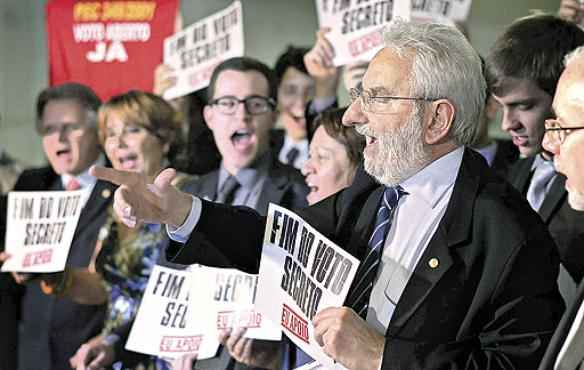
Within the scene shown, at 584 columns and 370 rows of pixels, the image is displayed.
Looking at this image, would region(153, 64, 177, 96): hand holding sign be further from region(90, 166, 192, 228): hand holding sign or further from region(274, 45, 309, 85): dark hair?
region(90, 166, 192, 228): hand holding sign

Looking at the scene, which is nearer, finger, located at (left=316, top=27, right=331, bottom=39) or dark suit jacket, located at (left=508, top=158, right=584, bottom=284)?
dark suit jacket, located at (left=508, top=158, right=584, bottom=284)

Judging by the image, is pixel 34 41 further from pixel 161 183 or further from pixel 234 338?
pixel 161 183

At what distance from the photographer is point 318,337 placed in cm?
260

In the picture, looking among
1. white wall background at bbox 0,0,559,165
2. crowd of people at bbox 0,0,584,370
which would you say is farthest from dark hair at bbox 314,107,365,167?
white wall background at bbox 0,0,559,165

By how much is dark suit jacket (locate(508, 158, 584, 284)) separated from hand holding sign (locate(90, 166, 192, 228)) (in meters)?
1.20

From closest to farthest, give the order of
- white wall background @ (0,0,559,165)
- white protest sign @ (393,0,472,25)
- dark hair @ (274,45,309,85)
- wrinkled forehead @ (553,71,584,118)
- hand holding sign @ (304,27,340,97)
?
wrinkled forehead @ (553,71,584,118)
white protest sign @ (393,0,472,25)
hand holding sign @ (304,27,340,97)
dark hair @ (274,45,309,85)
white wall background @ (0,0,559,165)

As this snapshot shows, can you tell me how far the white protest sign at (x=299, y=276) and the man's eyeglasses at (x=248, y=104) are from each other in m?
1.41

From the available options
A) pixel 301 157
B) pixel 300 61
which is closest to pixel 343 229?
pixel 301 157

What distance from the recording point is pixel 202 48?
5098mm

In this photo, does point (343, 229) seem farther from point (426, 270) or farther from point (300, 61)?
point (300, 61)

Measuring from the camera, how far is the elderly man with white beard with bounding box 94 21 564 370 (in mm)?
2533

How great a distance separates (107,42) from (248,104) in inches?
57.8

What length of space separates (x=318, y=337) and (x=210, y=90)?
6.34ft

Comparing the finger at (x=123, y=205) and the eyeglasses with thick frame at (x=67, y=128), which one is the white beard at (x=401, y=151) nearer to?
the finger at (x=123, y=205)
